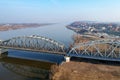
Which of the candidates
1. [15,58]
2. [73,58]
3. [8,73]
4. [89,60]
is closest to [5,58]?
[15,58]

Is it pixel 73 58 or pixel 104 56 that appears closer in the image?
pixel 104 56

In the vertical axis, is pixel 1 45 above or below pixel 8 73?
A: above

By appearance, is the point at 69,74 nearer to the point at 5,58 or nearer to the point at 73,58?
the point at 73,58

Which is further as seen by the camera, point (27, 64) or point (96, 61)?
point (27, 64)

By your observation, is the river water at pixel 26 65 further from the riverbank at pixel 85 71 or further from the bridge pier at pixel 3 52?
the riverbank at pixel 85 71

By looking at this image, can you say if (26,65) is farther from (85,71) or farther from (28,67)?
(85,71)

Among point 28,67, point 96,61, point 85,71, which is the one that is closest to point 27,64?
point 28,67

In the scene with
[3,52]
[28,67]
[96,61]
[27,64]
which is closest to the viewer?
[96,61]

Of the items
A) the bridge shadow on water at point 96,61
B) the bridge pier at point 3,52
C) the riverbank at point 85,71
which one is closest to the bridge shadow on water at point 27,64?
the bridge pier at point 3,52
